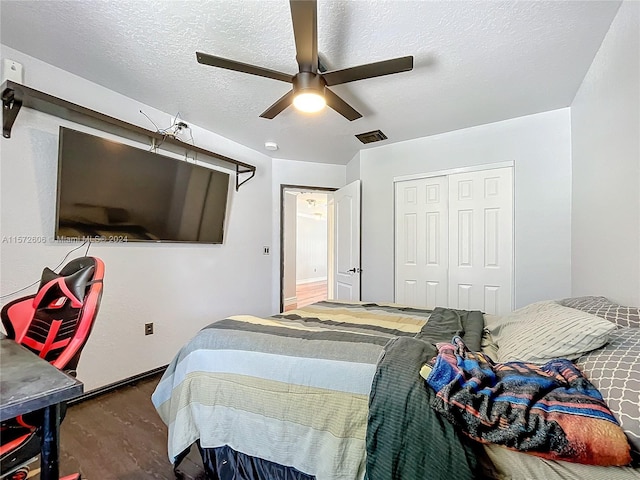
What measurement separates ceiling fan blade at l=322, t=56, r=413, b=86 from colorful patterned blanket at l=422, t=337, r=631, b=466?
56.1 inches

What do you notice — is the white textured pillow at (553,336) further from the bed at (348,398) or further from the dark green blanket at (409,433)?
the dark green blanket at (409,433)

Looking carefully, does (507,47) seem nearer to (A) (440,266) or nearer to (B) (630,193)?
(B) (630,193)

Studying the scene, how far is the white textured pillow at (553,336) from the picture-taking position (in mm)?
1044

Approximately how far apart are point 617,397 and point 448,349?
1.47 ft

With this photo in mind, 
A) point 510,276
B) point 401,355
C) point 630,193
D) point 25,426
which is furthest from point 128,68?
point 510,276

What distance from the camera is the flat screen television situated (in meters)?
2.09

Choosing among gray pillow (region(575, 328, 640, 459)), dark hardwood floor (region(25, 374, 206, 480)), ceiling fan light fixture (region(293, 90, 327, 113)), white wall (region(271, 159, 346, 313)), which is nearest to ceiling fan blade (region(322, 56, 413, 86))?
ceiling fan light fixture (region(293, 90, 327, 113))

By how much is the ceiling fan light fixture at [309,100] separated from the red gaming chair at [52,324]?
1340mm

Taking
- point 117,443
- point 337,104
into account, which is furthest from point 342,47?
point 117,443

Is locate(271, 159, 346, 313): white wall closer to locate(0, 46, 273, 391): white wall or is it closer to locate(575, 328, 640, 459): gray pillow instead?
locate(0, 46, 273, 391): white wall

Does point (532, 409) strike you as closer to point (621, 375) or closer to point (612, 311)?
point (621, 375)

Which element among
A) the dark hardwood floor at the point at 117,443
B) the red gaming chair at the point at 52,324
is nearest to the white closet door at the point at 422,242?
the dark hardwood floor at the point at 117,443

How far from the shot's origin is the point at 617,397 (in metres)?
0.82

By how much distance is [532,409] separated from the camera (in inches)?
34.2
